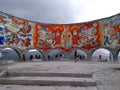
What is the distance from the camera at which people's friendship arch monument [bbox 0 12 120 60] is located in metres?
37.6

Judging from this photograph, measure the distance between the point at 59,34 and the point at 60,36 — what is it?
0.47m

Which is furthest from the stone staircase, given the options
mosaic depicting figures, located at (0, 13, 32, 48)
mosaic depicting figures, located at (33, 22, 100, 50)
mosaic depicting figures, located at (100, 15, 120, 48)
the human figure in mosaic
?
the human figure in mosaic

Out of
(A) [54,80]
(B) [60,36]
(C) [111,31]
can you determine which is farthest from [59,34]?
(A) [54,80]

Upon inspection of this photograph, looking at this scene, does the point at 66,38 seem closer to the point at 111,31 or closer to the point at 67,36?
the point at 67,36

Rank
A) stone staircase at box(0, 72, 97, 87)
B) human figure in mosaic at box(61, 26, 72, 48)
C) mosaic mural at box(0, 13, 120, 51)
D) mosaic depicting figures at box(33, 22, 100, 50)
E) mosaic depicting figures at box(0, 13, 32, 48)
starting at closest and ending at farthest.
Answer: stone staircase at box(0, 72, 97, 87), mosaic depicting figures at box(0, 13, 32, 48), mosaic mural at box(0, 13, 120, 51), mosaic depicting figures at box(33, 22, 100, 50), human figure in mosaic at box(61, 26, 72, 48)

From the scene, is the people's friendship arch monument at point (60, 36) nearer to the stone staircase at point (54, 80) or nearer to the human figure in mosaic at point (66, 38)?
the human figure in mosaic at point (66, 38)

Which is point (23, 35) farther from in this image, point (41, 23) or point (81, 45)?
point (81, 45)

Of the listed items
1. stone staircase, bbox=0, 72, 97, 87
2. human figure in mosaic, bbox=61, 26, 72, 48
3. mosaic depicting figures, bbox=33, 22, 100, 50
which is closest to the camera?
stone staircase, bbox=0, 72, 97, 87

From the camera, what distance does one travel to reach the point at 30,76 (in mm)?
9766

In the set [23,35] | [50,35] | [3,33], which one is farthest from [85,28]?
[3,33]

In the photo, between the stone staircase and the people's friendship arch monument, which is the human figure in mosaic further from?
the stone staircase

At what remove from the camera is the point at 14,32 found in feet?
125

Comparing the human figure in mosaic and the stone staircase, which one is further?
→ the human figure in mosaic

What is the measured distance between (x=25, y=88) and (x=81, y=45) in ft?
109
